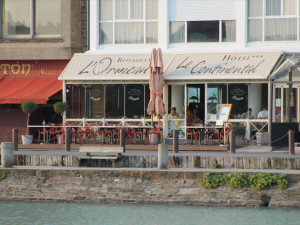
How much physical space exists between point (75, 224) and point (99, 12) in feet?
41.4

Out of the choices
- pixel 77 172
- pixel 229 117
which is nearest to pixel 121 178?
pixel 77 172

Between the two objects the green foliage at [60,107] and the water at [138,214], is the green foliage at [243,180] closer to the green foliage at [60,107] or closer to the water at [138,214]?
the water at [138,214]

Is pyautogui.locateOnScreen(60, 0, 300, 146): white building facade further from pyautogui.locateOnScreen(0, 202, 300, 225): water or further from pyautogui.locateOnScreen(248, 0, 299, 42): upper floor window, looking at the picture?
pyautogui.locateOnScreen(0, 202, 300, 225): water

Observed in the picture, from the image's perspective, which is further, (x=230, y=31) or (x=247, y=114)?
(x=230, y=31)

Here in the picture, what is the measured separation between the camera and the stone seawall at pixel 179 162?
498 inches

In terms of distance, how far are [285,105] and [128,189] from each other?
23.3 feet

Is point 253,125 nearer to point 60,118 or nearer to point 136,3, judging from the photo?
point 136,3

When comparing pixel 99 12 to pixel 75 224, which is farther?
pixel 99 12

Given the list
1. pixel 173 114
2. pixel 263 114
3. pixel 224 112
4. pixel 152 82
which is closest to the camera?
pixel 224 112

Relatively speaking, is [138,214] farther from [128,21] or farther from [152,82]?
[128,21]

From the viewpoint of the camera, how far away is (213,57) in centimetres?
1870

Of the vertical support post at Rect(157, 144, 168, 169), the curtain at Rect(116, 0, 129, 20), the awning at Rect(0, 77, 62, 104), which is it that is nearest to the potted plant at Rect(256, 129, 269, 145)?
the vertical support post at Rect(157, 144, 168, 169)

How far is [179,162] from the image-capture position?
13266 millimetres

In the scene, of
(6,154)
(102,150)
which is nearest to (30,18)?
(6,154)
